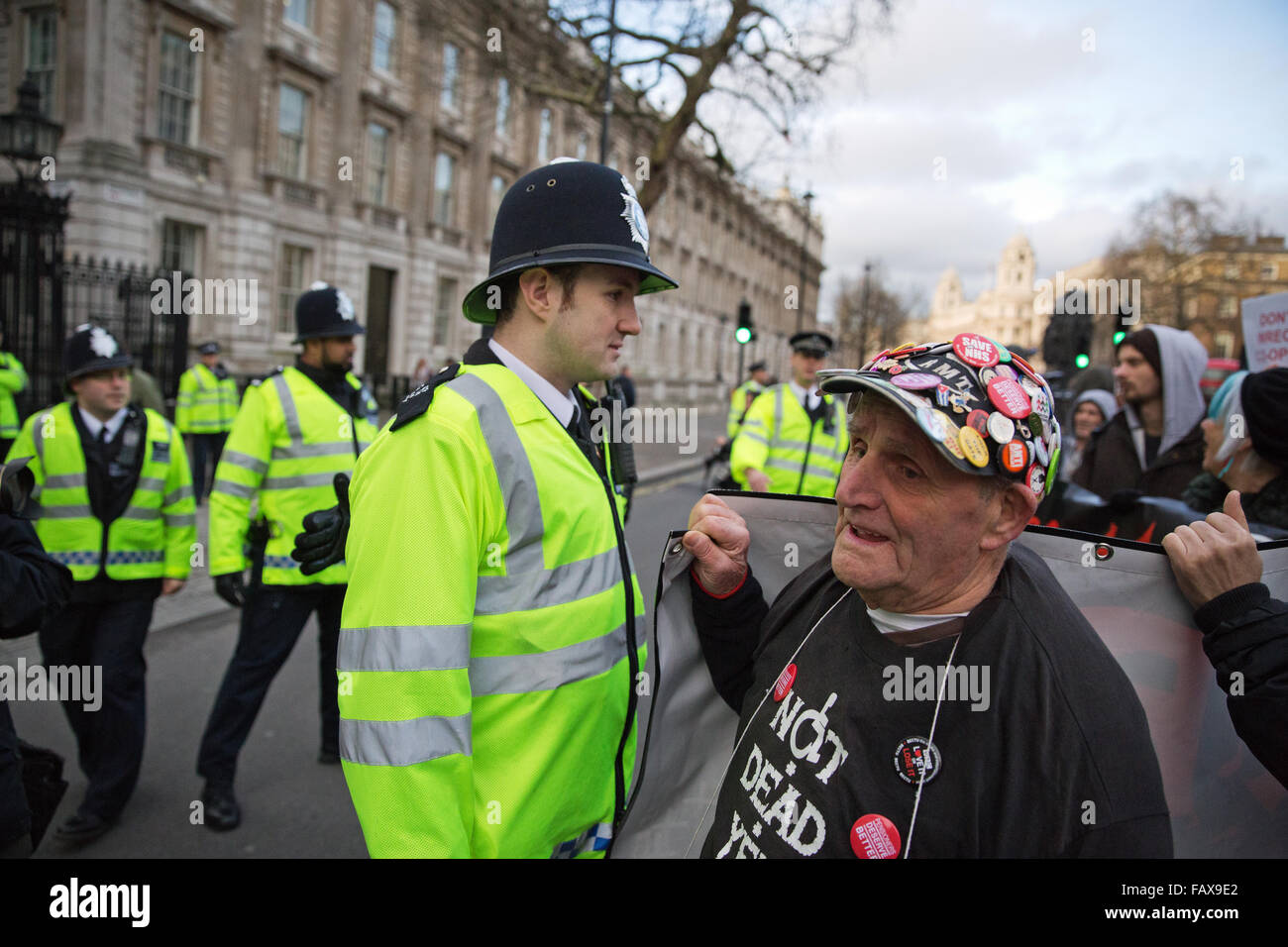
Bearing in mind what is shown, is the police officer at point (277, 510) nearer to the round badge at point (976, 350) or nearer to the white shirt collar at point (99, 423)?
the white shirt collar at point (99, 423)

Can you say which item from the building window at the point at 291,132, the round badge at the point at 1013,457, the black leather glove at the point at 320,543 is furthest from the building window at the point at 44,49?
the round badge at the point at 1013,457

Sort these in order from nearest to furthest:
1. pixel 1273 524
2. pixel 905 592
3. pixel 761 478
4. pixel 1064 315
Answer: pixel 905 592 < pixel 1273 524 < pixel 761 478 < pixel 1064 315

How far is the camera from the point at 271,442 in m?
3.82

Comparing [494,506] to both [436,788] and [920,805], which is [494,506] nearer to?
[436,788]

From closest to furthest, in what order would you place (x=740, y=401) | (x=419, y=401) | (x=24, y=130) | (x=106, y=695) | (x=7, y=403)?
(x=419, y=401)
(x=106, y=695)
(x=7, y=403)
(x=24, y=130)
(x=740, y=401)

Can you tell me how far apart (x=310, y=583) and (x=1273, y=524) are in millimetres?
3635

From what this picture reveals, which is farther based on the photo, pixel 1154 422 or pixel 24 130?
pixel 24 130

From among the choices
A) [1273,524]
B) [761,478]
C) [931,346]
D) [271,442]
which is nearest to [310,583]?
[271,442]

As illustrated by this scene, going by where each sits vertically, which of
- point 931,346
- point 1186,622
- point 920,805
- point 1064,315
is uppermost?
point 1064,315

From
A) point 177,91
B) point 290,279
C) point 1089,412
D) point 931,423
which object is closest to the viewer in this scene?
point 931,423

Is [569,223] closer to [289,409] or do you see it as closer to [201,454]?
[289,409]

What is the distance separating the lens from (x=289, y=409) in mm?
3855

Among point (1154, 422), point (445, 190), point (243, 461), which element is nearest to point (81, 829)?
point (243, 461)

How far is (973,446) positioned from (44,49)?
22593 millimetres
